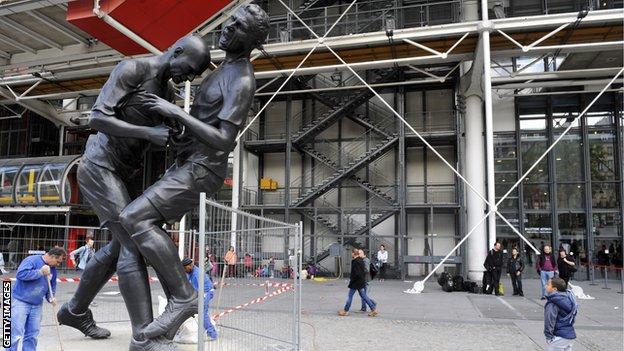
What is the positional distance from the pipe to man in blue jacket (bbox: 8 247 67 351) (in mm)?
9982

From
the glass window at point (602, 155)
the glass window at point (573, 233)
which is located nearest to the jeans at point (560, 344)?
the glass window at point (573, 233)

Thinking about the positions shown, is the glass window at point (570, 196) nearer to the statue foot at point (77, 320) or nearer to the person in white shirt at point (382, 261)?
the person in white shirt at point (382, 261)

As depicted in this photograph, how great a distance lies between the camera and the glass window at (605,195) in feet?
69.5

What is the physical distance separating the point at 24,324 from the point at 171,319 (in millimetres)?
2514

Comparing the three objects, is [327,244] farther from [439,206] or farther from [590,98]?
[590,98]

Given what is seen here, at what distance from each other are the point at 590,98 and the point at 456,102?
227 inches

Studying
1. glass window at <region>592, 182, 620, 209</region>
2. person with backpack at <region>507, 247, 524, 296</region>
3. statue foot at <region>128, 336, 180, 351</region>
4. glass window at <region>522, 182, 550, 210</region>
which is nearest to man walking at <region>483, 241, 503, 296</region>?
person with backpack at <region>507, 247, 524, 296</region>

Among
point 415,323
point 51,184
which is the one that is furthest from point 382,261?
point 51,184

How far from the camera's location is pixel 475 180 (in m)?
19.7

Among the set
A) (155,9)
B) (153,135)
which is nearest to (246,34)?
(153,135)

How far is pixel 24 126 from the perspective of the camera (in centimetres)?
2961

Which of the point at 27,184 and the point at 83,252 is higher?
the point at 27,184

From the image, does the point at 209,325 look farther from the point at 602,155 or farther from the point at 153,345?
the point at 602,155

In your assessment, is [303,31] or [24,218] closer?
[303,31]
